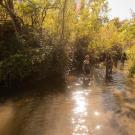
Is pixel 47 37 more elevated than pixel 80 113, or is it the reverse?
pixel 47 37

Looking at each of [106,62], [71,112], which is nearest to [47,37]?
[106,62]

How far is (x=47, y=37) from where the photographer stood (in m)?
18.8

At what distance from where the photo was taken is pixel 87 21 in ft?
92.7

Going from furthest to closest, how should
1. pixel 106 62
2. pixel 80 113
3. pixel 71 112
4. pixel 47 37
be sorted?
1. pixel 106 62
2. pixel 47 37
3. pixel 71 112
4. pixel 80 113

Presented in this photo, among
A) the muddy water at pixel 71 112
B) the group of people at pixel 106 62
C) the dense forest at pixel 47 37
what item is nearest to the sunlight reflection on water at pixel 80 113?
the muddy water at pixel 71 112

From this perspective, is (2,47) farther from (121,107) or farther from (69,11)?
(69,11)

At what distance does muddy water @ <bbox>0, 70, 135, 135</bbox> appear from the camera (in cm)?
1023

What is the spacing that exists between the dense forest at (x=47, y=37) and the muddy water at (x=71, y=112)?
1.49 m

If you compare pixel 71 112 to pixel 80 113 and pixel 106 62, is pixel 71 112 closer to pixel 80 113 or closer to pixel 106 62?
pixel 80 113

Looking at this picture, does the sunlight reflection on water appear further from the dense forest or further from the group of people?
the group of people

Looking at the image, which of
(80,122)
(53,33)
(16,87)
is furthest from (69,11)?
(80,122)

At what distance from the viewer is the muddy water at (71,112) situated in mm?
10227

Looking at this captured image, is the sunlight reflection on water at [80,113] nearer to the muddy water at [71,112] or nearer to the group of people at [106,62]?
the muddy water at [71,112]

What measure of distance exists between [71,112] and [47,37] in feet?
25.5
